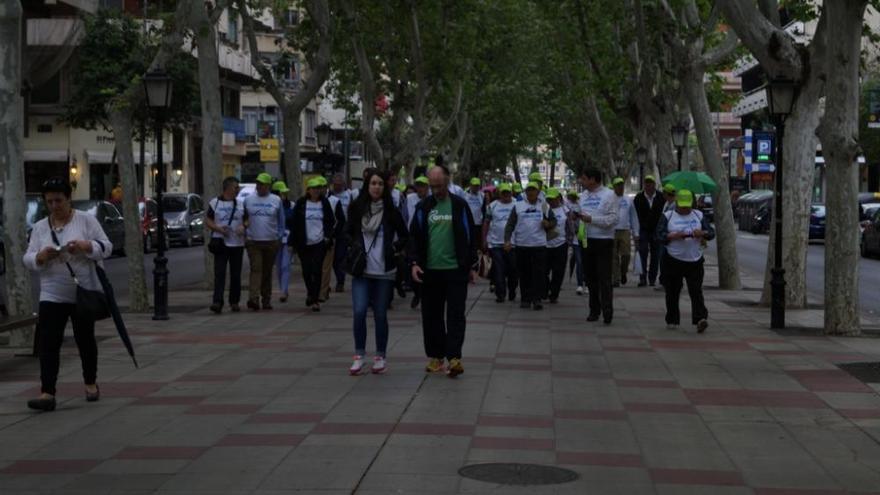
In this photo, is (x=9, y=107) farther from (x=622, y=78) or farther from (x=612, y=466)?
(x=622, y=78)

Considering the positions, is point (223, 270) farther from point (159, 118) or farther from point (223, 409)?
point (223, 409)

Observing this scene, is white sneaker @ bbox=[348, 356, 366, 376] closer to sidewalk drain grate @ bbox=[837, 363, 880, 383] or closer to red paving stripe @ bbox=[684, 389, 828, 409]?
red paving stripe @ bbox=[684, 389, 828, 409]

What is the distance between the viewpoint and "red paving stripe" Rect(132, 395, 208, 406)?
1111 cm

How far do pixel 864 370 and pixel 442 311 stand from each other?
400 cm

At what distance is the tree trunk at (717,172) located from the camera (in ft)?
78.8

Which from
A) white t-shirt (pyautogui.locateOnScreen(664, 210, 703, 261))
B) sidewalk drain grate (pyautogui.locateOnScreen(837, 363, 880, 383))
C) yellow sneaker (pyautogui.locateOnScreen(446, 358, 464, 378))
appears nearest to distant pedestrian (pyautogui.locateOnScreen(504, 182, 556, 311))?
white t-shirt (pyautogui.locateOnScreen(664, 210, 703, 261))

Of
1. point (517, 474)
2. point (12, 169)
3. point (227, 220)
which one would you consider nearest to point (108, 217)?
point (227, 220)

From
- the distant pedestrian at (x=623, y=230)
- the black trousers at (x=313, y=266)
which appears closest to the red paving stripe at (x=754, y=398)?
the black trousers at (x=313, y=266)

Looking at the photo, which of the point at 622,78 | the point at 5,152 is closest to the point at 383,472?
the point at 5,152

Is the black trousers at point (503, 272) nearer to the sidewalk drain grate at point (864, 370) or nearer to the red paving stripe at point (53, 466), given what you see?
the sidewalk drain grate at point (864, 370)

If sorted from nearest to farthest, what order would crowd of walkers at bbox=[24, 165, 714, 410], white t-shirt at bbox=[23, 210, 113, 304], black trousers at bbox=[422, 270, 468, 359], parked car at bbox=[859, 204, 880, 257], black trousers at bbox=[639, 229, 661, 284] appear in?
white t-shirt at bbox=[23, 210, 113, 304]
crowd of walkers at bbox=[24, 165, 714, 410]
black trousers at bbox=[422, 270, 468, 359]
black trousers at bbox=[639, 229, 661, 284]
parked car at bbox=[859, 204, 880, 257]

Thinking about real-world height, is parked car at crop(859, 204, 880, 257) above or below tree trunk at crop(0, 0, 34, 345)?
below

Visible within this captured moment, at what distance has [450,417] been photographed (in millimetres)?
10305

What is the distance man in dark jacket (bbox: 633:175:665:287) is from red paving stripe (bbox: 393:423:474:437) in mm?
14999
